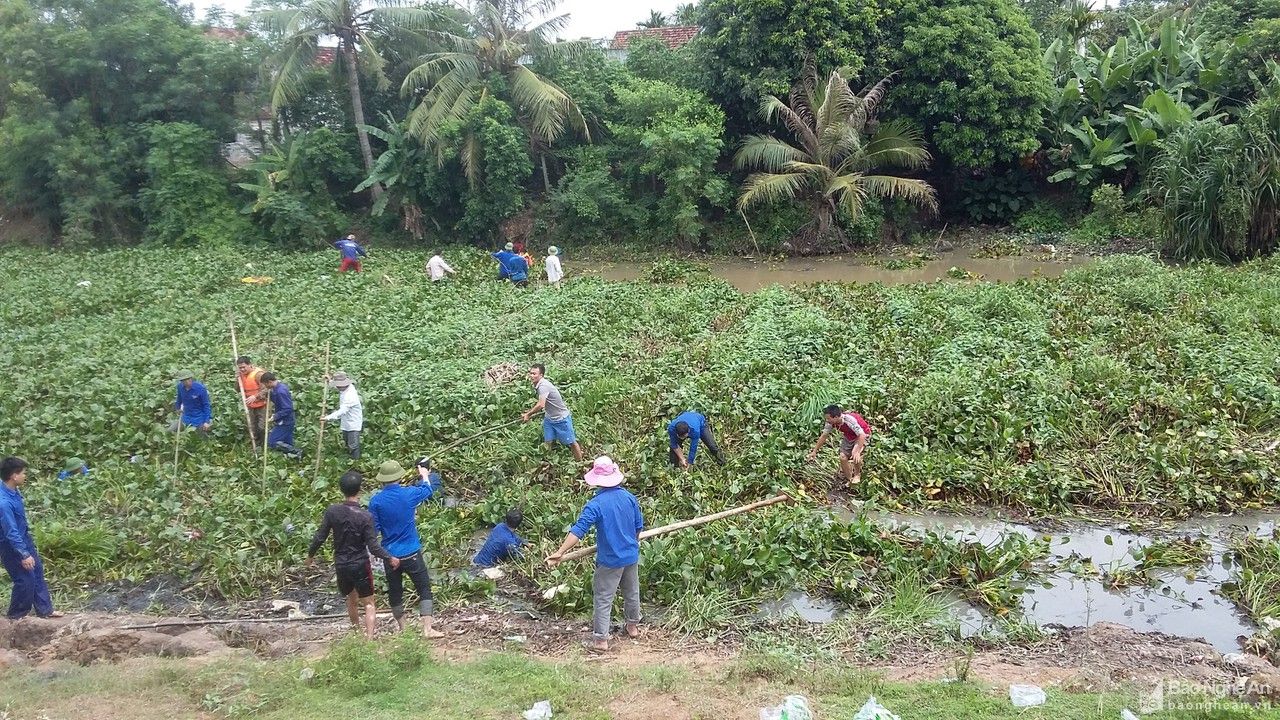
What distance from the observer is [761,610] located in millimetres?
6617

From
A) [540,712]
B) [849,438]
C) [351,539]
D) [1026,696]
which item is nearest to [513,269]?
[849,438]

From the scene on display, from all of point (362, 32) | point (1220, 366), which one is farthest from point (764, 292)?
point (362, 32)

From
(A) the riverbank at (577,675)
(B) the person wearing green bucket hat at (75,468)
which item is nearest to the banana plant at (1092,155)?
(A) the riverbank at (577,675)

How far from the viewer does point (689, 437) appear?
883cm

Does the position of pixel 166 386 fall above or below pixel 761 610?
above

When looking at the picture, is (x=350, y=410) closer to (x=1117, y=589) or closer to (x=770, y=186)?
(x=1117, y=589)

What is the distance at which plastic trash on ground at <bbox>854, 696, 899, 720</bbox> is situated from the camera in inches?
176

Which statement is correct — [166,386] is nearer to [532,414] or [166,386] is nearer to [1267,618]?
[532,414]

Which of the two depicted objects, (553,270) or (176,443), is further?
(553,270)

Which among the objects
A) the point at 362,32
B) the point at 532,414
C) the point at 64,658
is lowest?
the point at 64,658

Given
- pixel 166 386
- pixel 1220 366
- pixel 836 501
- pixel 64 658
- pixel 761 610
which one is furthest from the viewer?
pixel 166 386

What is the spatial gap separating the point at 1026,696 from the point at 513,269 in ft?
44.9

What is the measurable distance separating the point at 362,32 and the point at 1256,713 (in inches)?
867

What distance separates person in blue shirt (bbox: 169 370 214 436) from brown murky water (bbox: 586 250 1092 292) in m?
10.3
